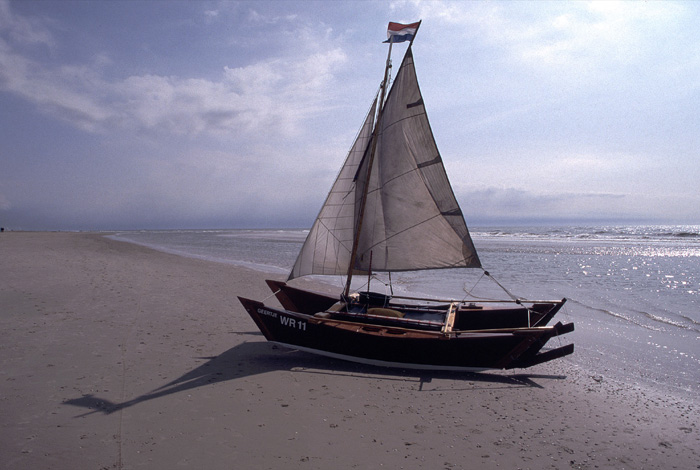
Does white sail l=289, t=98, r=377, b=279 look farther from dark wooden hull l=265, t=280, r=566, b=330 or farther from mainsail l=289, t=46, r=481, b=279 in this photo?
dark wooden hull l=265, t=280, r=566, b=330

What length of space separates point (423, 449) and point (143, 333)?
7416mm

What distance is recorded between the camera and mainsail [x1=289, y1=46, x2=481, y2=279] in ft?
33.8

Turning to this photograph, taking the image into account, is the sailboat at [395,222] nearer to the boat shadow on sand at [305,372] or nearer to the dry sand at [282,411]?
the boat shadow on sand at [305,372]

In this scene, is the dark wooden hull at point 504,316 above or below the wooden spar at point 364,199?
below

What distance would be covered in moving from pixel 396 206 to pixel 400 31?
493cm

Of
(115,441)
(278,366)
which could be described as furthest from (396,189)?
(115,441)

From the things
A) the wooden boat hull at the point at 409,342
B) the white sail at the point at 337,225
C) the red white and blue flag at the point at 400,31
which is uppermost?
the red white and blue flag at the point at 400,31

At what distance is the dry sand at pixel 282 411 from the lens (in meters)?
4.84

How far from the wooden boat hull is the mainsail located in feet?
7.26

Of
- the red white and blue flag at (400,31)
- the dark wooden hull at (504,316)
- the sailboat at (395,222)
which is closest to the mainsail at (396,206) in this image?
the sailboat at (395,222)

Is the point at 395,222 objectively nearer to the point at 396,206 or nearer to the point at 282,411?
the point at 396,206

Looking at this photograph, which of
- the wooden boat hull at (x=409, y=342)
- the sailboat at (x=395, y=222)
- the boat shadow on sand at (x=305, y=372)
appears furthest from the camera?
the sailboat at (x=395, y=222)

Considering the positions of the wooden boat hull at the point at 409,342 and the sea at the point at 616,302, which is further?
the sea at the point at 616,302

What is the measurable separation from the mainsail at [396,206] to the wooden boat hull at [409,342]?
7.26ft
